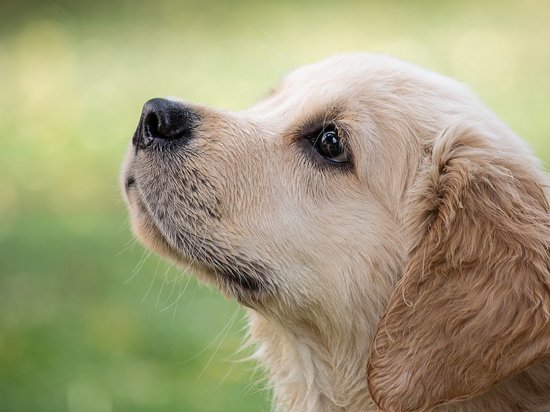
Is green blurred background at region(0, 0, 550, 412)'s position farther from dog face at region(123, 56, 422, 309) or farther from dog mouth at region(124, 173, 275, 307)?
dog face at region(123, 56, 422, 309)

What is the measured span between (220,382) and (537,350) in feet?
8.89

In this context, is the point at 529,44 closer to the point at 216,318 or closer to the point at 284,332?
the point at 216,318

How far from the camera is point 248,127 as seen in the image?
11.9 feet

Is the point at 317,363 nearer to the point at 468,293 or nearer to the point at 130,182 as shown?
the point at 468,293

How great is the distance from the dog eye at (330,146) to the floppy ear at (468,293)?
13.2 inches

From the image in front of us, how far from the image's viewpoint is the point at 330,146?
3.54 metres

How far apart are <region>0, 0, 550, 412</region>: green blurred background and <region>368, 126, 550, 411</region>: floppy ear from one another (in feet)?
3.68

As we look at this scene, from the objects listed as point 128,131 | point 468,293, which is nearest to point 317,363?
point 468,293

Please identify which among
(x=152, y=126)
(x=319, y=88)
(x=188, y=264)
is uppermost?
(x=319, y=88)

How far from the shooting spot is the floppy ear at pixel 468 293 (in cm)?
307

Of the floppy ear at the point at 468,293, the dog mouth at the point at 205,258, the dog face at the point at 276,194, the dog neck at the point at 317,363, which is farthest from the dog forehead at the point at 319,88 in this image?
the dog neck at the point at 317,363

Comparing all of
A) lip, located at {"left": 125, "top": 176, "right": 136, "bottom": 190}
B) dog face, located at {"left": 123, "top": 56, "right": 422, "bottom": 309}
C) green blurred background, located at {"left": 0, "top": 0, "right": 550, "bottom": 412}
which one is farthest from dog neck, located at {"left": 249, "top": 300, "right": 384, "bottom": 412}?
lip, located at {"left": 125, "top": 176, "right": 136, "bottom": 190}

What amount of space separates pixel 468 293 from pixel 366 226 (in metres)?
0.43

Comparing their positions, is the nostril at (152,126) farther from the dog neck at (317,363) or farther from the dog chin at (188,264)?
the dog neck at (317,363)
